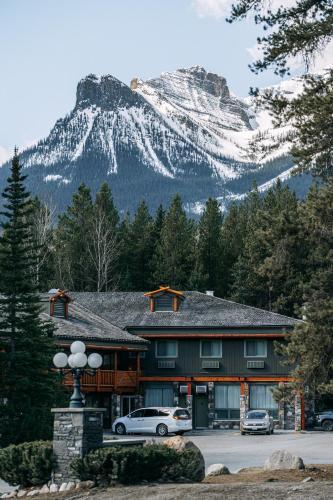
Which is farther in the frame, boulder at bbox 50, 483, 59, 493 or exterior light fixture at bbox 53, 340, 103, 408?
exterior light fixture at bbox 53, 340, 103, 408

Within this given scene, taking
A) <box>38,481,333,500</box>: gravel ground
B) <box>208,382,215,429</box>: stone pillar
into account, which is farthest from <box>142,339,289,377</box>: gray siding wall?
<box>38,481,333,500</box>: gravel ground

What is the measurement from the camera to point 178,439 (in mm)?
28875

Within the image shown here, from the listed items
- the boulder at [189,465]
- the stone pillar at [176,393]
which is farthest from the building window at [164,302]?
the boulder at [189,465]

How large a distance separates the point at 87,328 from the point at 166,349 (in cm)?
654

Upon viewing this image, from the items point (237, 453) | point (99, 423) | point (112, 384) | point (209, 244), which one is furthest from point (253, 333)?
→ point (99, 423)

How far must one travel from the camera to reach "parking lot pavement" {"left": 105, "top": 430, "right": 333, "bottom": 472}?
119 ft

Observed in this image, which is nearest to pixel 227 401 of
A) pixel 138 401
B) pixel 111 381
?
pixel 138 401

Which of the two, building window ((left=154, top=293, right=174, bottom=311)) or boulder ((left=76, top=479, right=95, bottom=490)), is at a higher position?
building window ((left=154, top=293, right=174, bottom=311))

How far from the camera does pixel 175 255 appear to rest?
83.9m

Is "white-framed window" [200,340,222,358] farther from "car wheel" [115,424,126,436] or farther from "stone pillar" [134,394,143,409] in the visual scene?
"car wheel" [115,424,126,436]

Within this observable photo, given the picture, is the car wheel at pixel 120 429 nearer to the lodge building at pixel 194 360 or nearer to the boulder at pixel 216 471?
the lodge building at pixel 194 360

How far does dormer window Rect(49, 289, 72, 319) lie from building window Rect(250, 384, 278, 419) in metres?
11.7

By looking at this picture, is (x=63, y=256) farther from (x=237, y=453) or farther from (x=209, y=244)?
(x=237, y=453)

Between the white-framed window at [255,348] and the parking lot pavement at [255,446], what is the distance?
551 cm
